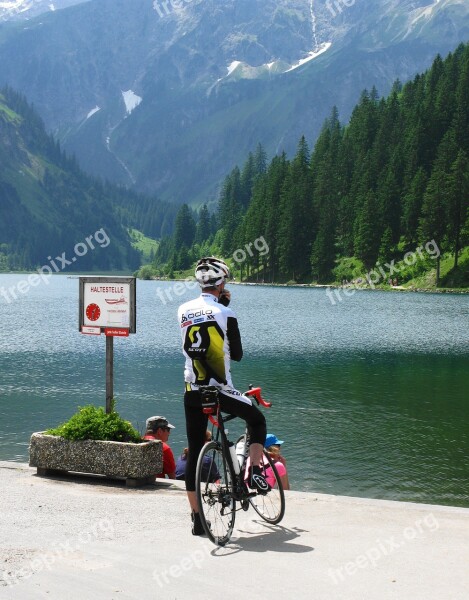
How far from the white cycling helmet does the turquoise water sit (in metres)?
11.2

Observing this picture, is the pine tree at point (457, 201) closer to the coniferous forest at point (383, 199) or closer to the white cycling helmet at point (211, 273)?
the coniferous forest at point (383, 199)

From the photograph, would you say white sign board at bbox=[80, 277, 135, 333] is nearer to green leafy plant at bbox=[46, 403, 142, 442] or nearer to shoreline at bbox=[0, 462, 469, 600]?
green leafy plant at bbox=[46, 403, 142, 442]

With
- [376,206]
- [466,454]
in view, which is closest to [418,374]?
[466,454]

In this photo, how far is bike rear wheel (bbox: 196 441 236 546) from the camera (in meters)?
10.7

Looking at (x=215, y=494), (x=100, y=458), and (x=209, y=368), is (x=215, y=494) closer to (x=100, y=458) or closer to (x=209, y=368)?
(x=209, y=368)

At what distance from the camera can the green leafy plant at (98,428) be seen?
14.3m

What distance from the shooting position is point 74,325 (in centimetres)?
7719

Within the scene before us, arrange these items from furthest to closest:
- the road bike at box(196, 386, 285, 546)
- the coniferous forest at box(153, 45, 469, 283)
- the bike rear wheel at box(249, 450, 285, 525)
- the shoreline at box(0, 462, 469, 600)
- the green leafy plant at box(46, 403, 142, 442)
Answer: the coniferous forest at box(153, 45, 469, 283), the green leafy plant at box(46, 403, 142, 442), the bike rear wheel at box(249, 450, 285, 525), the road bike at box(196, 386, 285, 546), the shoreline at box(0, 462, 469, 600)

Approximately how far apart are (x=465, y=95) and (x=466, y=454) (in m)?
170

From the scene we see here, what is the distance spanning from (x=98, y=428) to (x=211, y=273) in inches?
184

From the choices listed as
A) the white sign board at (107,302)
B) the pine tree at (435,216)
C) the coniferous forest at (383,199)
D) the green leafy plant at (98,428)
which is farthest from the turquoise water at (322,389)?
the coniferous forest at (383,199)

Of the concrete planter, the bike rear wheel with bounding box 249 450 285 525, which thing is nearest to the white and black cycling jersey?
the bike rear wheel with bounding box 249 450 285 525

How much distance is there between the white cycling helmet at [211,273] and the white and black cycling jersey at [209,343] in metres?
0.37

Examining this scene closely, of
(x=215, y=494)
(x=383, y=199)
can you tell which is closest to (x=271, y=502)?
(x=215, y=494)
